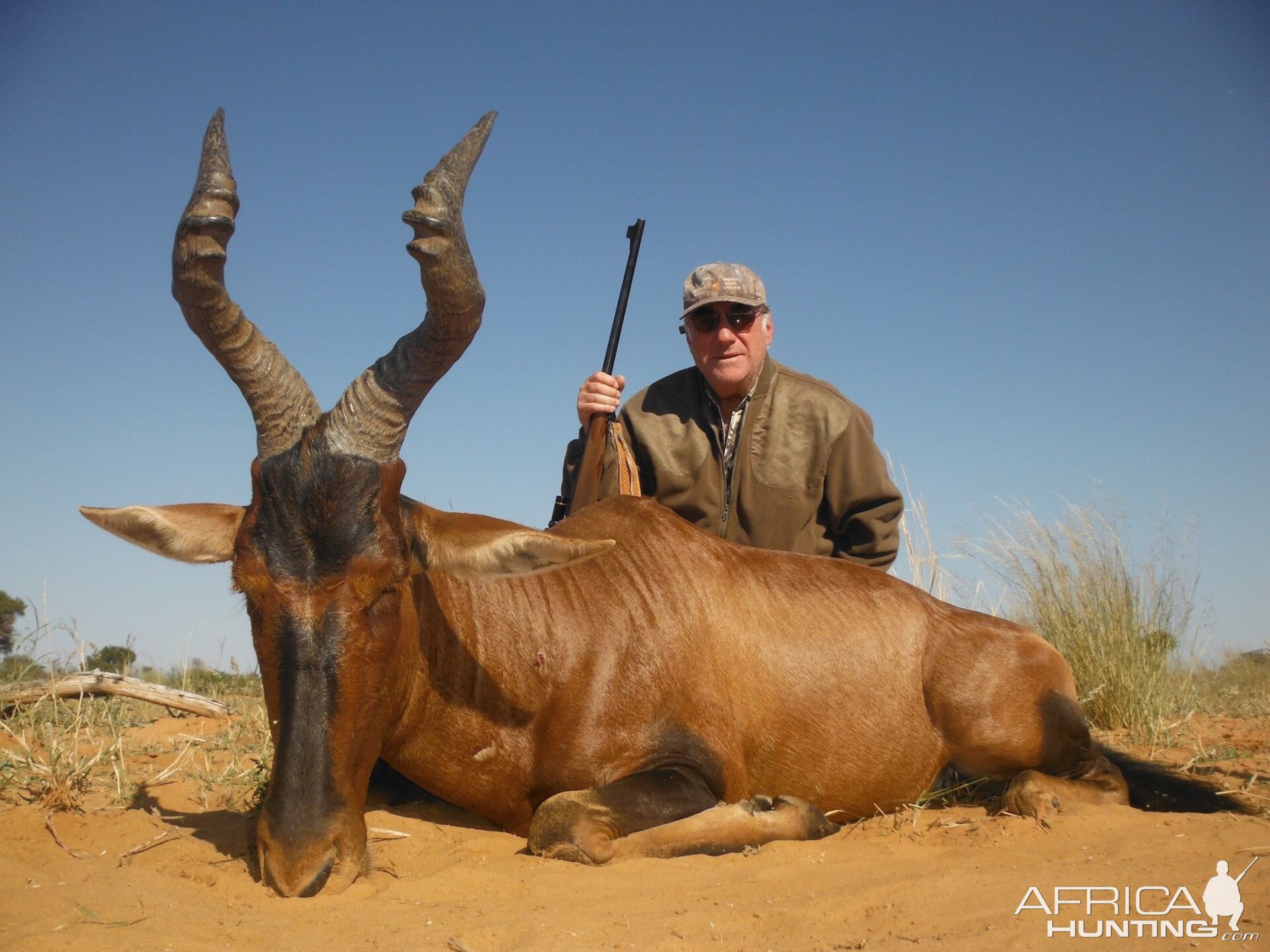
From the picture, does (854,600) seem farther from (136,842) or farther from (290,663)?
(136,842)

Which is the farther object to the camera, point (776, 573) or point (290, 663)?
point (776, 573)

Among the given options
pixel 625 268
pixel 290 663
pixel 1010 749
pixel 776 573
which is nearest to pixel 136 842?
pixel 290 663

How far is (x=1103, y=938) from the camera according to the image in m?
3.33

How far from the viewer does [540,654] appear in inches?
203

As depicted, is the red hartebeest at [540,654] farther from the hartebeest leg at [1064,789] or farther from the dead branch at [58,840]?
the dead branch at [58,840]

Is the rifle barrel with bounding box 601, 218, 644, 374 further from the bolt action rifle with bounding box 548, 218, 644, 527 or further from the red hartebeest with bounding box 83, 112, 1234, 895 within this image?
the red hartebeest with bounding box 83, 112, 1234, 895

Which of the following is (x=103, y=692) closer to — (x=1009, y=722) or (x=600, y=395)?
(x=600, y=395)

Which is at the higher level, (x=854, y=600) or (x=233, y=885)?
(x=854, y=600)

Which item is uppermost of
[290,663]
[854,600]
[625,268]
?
[625,268]

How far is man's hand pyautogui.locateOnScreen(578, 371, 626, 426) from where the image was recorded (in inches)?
294

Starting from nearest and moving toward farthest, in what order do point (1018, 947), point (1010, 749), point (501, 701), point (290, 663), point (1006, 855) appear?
point (1018, 947), point (290, 663), point (1006, 855), point (501, 701), point (1010, 749)

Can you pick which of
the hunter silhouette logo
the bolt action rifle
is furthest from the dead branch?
the hunter silhouette logo

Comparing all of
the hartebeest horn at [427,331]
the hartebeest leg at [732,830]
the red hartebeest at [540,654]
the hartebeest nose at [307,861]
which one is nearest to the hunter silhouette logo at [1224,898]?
the red hartebeest at [540,654]

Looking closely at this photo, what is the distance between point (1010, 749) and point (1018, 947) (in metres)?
2.90
